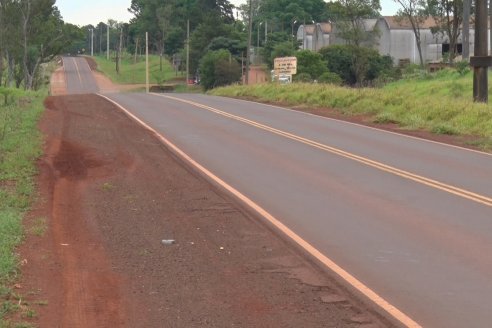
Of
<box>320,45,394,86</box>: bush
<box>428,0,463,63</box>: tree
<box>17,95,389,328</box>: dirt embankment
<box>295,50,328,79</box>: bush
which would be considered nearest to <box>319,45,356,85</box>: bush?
<box>320,45,394,86</box>: bush

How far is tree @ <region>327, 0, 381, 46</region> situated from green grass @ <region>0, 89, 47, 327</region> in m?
49.2

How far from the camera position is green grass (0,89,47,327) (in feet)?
22.5

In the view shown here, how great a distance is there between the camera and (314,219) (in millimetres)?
9883

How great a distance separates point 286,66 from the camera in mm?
47938

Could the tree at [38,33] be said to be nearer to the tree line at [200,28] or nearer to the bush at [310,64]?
the tree line at [200,28]

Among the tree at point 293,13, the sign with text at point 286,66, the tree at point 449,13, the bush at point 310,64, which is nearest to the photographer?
the sign with text at point 286,66

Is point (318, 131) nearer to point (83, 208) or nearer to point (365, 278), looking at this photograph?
point (83, 208)

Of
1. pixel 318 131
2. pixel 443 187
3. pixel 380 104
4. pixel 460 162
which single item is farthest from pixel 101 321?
pixel 380 104

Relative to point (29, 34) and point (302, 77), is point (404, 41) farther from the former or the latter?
point (29, 34)

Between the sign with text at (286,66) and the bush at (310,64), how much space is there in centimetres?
1585

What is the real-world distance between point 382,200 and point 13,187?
5909 millimetres

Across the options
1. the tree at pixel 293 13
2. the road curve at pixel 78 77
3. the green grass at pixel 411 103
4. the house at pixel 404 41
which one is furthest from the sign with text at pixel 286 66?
the tree at pixel 293 13

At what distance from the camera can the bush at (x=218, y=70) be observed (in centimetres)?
7450

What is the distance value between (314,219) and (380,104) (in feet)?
65.4
